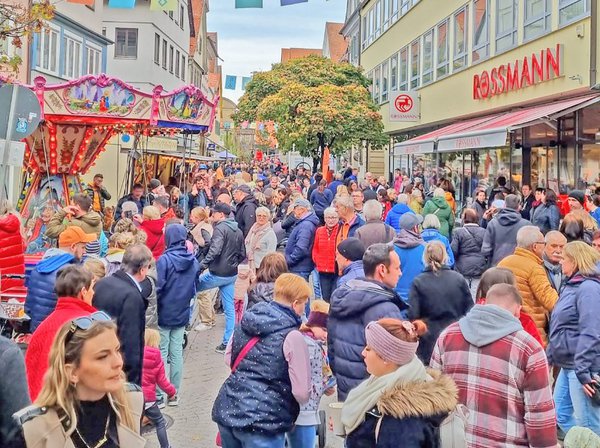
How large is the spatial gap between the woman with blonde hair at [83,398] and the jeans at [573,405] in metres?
3.78

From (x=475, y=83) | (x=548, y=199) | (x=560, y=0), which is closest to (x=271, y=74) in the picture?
(x=475, y=83)

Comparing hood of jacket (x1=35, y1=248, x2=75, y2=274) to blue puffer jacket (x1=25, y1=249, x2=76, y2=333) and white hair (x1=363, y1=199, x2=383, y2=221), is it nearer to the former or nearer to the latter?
blue puffer jacket (x1=25, y1=249, x2=76, y2=333)

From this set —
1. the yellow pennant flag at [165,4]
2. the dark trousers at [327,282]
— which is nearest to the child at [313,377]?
the dark trousers at [327,282]

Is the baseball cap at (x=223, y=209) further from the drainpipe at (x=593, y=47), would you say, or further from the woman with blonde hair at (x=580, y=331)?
the drainpipe at (x=593, y=47)

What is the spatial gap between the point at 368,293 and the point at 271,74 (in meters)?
33.0

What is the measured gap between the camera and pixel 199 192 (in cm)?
1956

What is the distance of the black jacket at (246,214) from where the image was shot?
480 inches

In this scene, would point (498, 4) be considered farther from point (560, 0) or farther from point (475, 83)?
point (560, 0)

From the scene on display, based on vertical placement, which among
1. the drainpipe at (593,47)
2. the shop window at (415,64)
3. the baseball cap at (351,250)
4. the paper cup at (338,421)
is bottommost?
the paper cup at (338,421)

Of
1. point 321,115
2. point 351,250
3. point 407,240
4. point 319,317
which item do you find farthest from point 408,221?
point 321,115

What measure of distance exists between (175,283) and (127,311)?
5.70 feet

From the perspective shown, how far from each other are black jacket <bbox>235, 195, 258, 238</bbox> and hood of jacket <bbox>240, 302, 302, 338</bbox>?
780 centimetres

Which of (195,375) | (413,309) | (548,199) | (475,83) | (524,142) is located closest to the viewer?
(413,309)

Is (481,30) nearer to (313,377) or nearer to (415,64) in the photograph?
(415,64)
